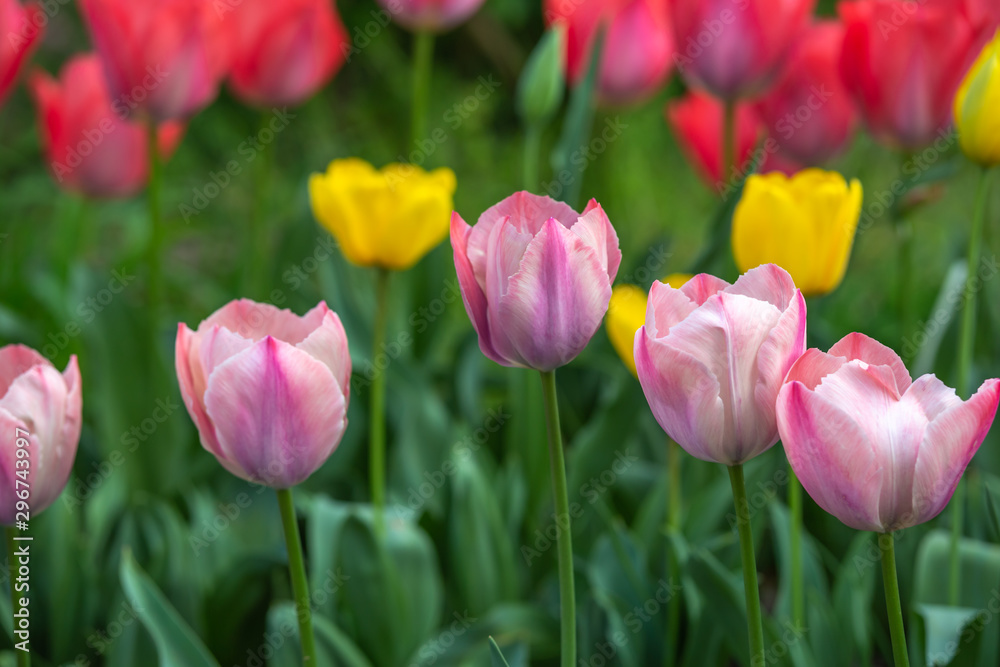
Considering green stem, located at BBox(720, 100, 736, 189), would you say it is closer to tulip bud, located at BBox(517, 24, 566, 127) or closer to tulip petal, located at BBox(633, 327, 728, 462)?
tulip bud, located at BBox(517, 24, 566, 127)

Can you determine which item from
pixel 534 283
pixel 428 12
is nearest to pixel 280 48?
pixel 428 12

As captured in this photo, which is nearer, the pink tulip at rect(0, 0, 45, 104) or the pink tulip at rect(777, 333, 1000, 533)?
the pink tulip at rect(777, 333, 1000, 533)

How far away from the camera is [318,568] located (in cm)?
97

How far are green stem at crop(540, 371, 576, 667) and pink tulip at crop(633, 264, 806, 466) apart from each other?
2.5 inches

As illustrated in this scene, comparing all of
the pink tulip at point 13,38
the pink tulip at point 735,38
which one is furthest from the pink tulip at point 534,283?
the pink tulip at point 13,38

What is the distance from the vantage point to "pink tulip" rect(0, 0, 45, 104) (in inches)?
43.5

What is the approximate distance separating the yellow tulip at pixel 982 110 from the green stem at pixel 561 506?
39 centimetres

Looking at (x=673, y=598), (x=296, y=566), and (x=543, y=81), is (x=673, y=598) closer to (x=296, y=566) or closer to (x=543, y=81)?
(x=296, y=566)

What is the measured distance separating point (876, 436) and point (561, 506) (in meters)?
0.17

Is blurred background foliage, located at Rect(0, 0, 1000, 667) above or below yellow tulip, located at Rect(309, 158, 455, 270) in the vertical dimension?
below

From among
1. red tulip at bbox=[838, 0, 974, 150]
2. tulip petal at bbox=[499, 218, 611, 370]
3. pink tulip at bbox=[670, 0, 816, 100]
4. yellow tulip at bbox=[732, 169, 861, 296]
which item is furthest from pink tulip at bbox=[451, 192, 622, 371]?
pink tulip at bbox=[670, 0, 816, 100]

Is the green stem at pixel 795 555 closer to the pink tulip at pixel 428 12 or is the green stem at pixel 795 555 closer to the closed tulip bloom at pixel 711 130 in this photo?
the closed tulip bloom at pixel 711 130

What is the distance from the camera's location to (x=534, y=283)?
512mm

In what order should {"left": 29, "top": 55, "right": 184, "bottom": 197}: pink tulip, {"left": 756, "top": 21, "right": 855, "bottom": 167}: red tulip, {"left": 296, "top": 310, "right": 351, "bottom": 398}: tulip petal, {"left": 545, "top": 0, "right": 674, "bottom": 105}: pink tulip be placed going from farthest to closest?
{"left": 29, "top": 55, "right": 184, "bottom": 197}: pink tulip → {"left": 545, "top": 0, "right": 674, "bottom": 105}: pink tulip → {"left": 756, "top": 21, "right": 855, "bottom": 167}: red tulip → {"left": 296, "top": 310, "right": 351, "bottom": 398}: tulip petal
